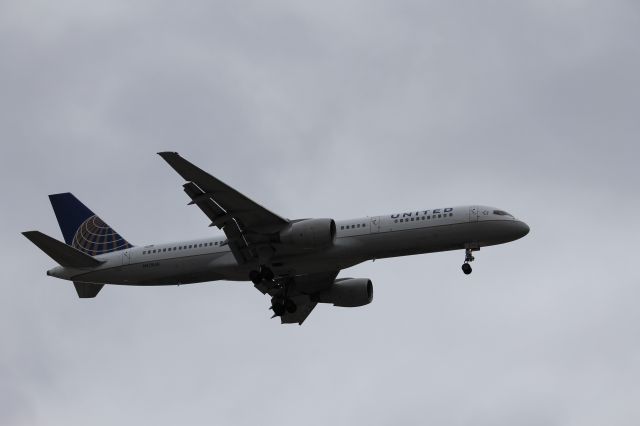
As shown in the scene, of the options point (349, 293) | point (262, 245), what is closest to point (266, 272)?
point (262, 245)

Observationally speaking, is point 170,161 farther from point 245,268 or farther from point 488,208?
point 488,208

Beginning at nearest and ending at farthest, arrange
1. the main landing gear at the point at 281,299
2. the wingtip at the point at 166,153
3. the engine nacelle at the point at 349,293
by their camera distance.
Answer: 1. the wingtip at the point at 166,153
2. the main landing gear at the point at 281,299
3. the engine nacelle at the point at 349,293

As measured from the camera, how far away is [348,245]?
51219mm

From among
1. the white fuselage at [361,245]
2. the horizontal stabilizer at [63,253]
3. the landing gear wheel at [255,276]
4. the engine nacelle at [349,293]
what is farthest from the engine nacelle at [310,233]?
the horizontal stabilizer at [63,253]

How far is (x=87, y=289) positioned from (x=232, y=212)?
11.5 metres

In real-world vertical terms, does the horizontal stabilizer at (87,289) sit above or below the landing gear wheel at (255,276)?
above

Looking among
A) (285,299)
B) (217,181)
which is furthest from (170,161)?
(285,299)

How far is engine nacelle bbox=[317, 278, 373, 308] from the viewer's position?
58906mm

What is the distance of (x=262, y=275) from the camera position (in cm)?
5294

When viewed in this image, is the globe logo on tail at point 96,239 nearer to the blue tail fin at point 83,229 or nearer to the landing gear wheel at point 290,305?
the blue tail fin at point 83,229

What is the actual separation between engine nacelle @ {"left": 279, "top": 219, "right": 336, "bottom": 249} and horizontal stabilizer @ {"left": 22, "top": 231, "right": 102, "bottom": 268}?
11.4 metres

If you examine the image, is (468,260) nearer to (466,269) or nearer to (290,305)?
(466,269)

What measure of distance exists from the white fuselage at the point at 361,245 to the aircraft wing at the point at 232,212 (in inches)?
50.7

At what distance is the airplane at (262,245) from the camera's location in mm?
50562
